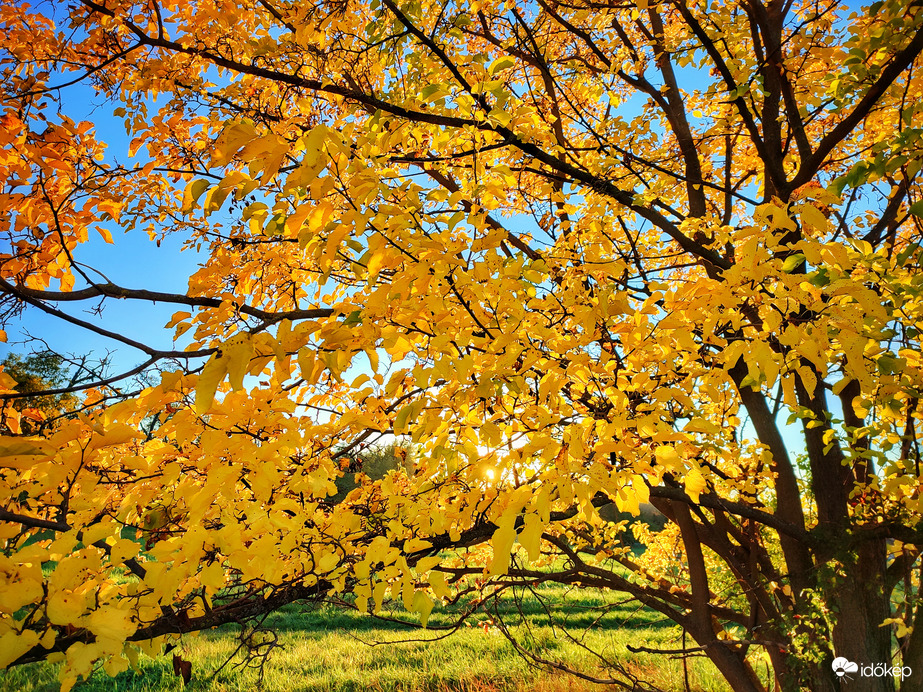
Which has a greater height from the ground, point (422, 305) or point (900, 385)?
point (422, 305)

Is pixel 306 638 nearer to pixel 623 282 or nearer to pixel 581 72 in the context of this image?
pixel 623 282

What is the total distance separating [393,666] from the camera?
6156mm

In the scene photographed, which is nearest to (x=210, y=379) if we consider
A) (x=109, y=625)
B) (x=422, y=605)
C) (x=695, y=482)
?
(x=109, y=625)

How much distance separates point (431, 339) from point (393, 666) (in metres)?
6.09

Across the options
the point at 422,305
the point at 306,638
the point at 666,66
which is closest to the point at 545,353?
the point at 422,305

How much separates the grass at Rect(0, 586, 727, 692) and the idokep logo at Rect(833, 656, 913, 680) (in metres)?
1.95

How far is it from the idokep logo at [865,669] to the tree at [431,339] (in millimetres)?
48

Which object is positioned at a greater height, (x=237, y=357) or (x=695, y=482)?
(x=237, y=357)

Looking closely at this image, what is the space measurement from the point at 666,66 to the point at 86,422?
488cm

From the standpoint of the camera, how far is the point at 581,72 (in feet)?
12.2

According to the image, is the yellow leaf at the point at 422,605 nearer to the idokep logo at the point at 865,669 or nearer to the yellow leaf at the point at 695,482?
the yellow leaf at the point at 695,482

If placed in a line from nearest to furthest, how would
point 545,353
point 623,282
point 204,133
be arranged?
point 545,353 → point 623,282 → point 204,133

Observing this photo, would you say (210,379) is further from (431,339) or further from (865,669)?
(865,669)

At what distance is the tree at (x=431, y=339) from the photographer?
4.78ft
